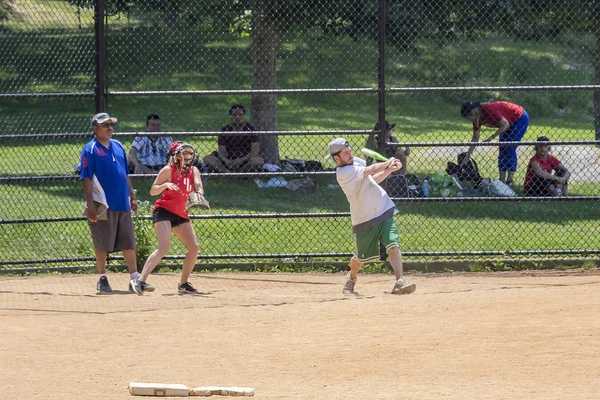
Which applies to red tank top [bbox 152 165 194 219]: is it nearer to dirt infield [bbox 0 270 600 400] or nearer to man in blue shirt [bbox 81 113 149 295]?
man in blue shirt [bbox 81 113 149 295]

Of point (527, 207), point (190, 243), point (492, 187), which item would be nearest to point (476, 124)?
point (492, 187)

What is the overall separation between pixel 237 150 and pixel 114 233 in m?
3.25

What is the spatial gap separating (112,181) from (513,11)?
278 inches

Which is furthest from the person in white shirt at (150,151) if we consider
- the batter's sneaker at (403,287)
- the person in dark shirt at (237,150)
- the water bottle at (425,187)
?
the batter's sneaker at (403,287)

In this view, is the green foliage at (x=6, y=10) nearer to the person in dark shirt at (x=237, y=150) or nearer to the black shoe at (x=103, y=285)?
the person in dark shirt at (x=237, y=150)

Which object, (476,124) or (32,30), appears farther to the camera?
(476,124)

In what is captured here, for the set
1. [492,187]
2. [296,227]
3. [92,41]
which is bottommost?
[296,227]

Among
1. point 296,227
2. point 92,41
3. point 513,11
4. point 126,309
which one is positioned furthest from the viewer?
point 513,11

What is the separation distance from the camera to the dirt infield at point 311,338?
6418 mm

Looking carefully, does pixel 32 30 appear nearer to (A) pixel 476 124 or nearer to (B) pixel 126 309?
(B) pixel 126 309

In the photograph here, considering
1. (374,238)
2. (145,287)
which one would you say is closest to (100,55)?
(145,287)

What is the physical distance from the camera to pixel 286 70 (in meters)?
23.6

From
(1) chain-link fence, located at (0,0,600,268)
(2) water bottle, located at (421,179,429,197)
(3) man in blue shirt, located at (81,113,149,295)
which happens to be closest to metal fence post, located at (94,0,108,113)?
(1) chain-link fence, located at (0,0,600,268)

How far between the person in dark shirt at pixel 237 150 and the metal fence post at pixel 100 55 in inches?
74.0
